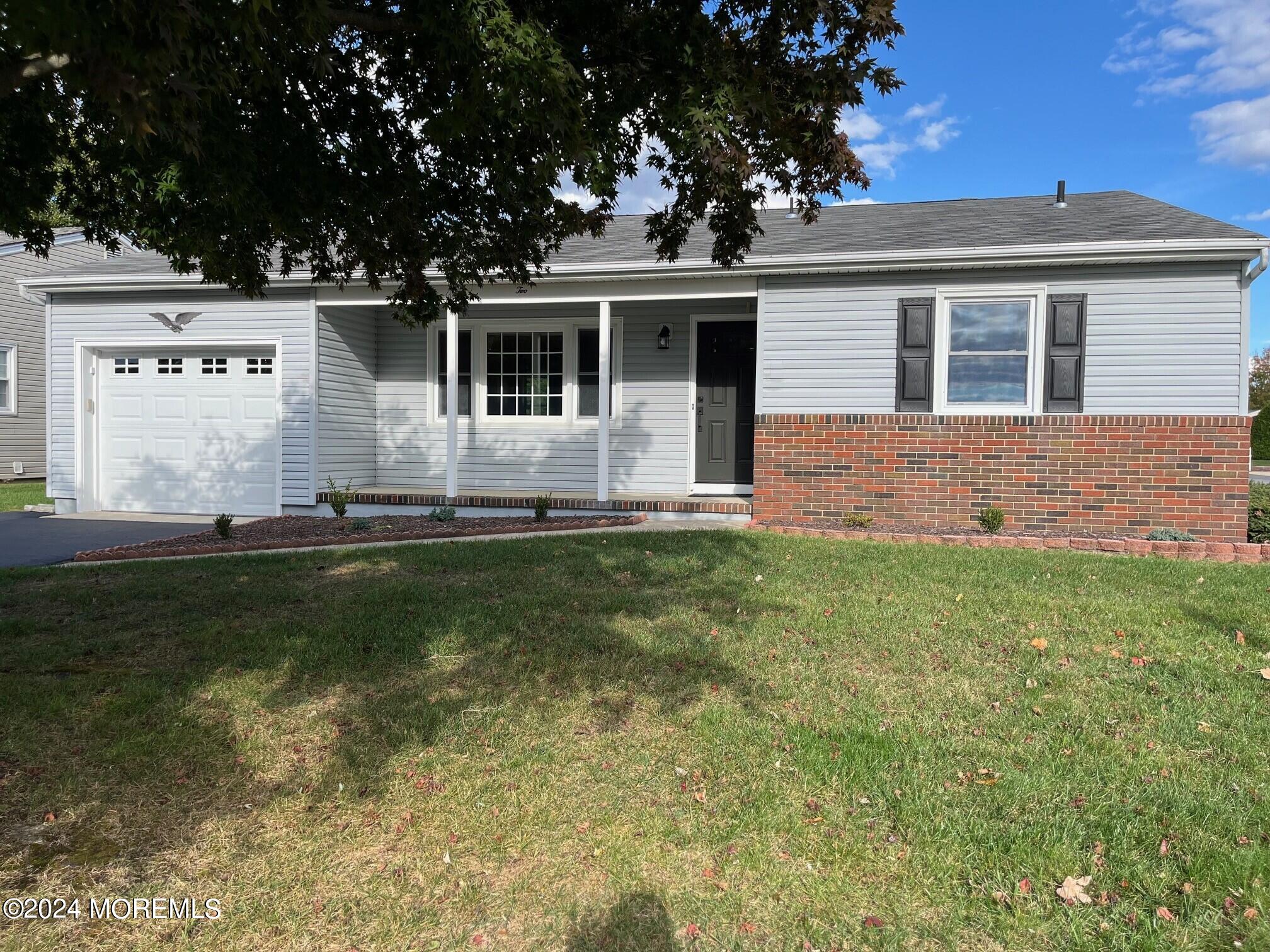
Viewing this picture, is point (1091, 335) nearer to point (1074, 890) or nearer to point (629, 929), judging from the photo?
point (1074, 890)

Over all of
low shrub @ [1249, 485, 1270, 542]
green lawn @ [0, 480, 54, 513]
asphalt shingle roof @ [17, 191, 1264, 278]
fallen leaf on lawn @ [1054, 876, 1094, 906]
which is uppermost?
asphalt shingle roof @ [17, 191, 1264, 278]

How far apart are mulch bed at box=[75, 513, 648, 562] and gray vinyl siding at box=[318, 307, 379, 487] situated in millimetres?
1080

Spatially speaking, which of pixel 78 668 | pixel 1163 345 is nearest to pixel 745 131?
pixel 78 668

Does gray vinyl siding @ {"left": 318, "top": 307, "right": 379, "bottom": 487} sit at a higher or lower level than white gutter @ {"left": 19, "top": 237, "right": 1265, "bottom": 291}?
lower

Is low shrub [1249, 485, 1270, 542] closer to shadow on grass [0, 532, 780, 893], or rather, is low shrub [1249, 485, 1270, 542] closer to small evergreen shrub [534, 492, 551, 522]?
shadow on grass [0, 532, 780, 893]

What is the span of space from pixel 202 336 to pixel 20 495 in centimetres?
562

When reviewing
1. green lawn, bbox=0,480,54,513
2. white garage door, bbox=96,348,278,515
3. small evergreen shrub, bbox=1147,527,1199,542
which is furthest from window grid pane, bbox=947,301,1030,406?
green lawn, bbox=0,480,54,513

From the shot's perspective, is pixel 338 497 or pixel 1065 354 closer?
pixel 1065 354

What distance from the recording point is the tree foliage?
253 centimetres

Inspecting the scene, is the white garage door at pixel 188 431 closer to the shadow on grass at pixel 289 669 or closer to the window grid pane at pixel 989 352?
the shadow on grass at pixel 289 669

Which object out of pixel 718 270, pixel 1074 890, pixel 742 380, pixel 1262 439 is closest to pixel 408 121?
pixel 1074 890

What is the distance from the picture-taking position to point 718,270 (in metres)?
9.63

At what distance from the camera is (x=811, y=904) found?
243 cm

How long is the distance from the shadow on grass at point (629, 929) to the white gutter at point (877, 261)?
6893 millimetres
